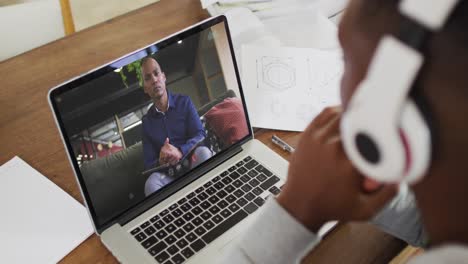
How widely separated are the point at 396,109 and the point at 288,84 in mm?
651

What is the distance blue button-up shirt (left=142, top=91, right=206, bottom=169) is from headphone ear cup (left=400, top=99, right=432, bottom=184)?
0.50 meters

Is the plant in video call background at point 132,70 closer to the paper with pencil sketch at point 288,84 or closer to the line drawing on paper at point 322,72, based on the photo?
the paper with pencil sketch at point 288,84

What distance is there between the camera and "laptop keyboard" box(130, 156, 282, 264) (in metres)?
0.76

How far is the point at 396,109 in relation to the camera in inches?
14.3

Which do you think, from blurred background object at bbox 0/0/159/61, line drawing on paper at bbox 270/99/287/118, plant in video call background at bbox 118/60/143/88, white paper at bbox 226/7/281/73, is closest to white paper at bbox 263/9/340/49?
white paper at bbox 226/7/281/73

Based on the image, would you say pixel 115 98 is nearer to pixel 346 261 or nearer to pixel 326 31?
pixel 346 261

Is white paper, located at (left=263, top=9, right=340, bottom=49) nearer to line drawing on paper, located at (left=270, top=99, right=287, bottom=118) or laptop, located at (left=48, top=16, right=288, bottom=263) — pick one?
line drawing on paper, located at (left=270, top=99, right=287, bottom=118)

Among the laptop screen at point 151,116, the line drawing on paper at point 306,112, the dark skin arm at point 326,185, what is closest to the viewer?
the dark skin arm at point 326,185

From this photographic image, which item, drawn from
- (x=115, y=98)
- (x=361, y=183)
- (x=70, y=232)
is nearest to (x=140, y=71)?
(x=115, y=98)

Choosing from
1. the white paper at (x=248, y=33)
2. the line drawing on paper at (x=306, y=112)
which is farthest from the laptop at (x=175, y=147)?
the white paper at (x=248, y=33)

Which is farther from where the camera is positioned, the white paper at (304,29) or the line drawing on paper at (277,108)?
the white paper at (304,29)

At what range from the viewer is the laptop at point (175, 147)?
75cm

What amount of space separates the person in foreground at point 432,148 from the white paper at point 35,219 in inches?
16.3

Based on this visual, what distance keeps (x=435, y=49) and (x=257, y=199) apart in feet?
1.71
